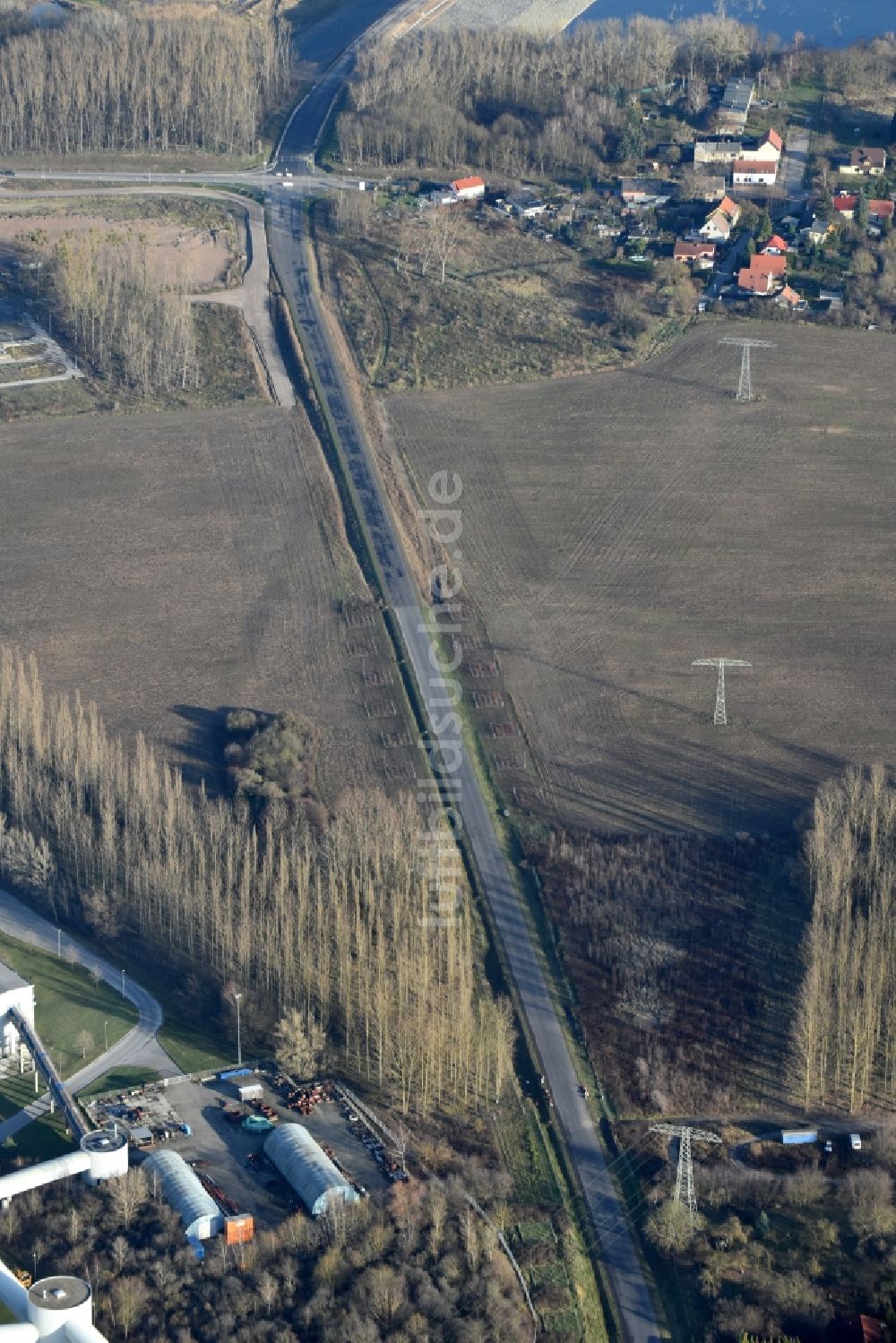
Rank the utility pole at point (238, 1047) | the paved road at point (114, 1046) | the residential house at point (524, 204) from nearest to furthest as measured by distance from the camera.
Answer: the paved road at point (114, 1046), the utility pole at point (238, 1047), the residential house at point (524, 204)

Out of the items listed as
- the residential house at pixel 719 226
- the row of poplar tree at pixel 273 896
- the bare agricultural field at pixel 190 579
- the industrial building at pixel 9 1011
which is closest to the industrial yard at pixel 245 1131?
the row of poplar tree at pixel 273 896

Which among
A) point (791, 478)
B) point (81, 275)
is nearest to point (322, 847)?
point (791, 478)

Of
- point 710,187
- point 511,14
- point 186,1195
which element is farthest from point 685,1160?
point 511,14

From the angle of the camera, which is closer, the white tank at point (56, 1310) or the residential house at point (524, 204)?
the white tank at point (56, 1310)

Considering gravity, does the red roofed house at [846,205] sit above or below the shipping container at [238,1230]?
above

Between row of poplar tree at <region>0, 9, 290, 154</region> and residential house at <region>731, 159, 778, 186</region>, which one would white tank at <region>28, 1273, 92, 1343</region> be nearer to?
residential house at <region>731, 159, 778, 186</region>

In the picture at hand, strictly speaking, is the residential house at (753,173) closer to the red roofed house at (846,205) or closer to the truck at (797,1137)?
the red roofed house at (846,205)

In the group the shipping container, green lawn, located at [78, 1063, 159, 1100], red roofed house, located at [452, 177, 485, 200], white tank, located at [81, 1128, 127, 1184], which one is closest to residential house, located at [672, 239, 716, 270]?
red roofed house, located at [452, 177, 485, 200]
